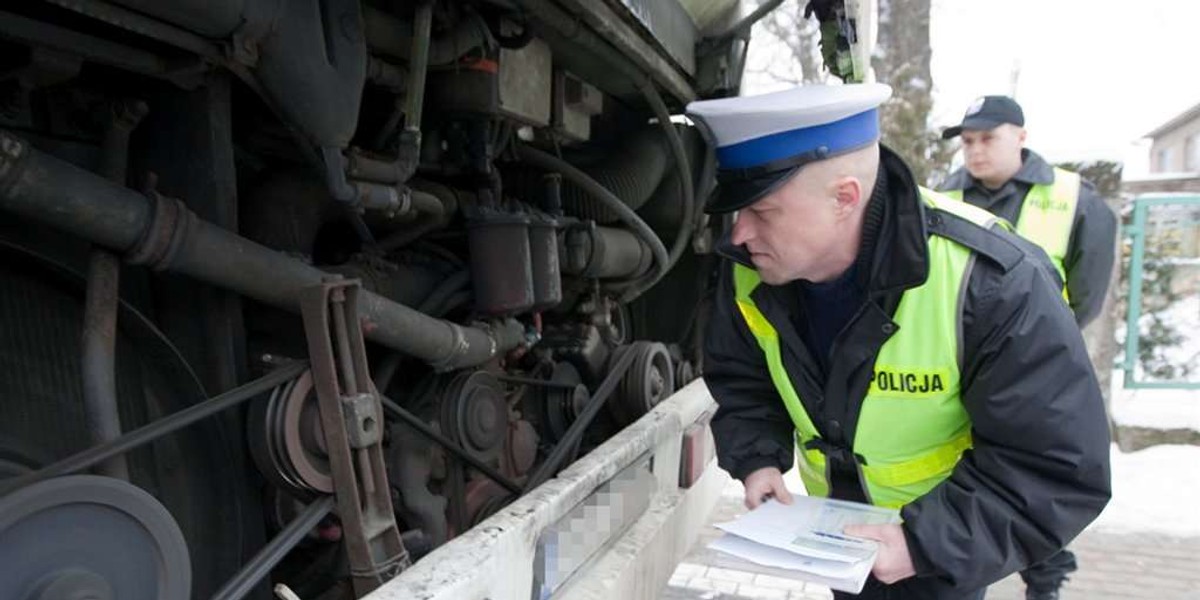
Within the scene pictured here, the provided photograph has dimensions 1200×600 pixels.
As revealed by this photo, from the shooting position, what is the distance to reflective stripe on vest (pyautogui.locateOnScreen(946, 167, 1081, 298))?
3.38 meters

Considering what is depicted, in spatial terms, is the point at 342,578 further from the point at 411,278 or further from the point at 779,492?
the point at 779,492

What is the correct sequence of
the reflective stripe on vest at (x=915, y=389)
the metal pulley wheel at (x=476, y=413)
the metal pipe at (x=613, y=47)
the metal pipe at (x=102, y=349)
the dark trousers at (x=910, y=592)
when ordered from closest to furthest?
the metal pipe at (x=102, y=349) → the reflective stripe on vest at (x=915, y=389) → the dark trousers at (x=910, y=592) → the metal pipe at (x=613, y=47) → the metal pulley wheel at (x=476, y=413)

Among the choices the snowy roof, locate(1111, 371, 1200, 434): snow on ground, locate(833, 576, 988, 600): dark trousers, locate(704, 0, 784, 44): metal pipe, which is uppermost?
the snowy roof

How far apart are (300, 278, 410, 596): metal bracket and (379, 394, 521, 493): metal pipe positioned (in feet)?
0.38

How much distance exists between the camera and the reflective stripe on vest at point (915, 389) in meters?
1.47

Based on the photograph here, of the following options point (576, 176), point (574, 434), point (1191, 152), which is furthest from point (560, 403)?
point (1191, 152)

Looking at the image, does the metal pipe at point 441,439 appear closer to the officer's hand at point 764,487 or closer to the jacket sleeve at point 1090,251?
the officer's hand at point 764,487

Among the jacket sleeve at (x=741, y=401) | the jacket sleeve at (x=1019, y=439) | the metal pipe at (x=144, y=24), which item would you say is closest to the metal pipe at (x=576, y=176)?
the jacket sleeve at (x=741, y=401)

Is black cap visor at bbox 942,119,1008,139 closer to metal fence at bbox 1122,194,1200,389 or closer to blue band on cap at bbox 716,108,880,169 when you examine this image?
blue band on cap at bbox 716,108,880,169

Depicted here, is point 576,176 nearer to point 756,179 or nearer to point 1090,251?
point 756,179

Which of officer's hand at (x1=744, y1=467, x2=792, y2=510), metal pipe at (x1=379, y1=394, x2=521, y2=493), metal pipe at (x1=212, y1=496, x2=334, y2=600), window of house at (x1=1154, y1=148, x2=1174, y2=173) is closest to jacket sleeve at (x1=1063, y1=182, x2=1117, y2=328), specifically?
officer's hand at (x1=744, y1=467, x2=792, y2=510)

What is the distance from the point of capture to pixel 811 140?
4.87 feet

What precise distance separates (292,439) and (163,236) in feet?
1.42

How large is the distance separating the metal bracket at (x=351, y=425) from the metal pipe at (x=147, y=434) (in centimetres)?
7
